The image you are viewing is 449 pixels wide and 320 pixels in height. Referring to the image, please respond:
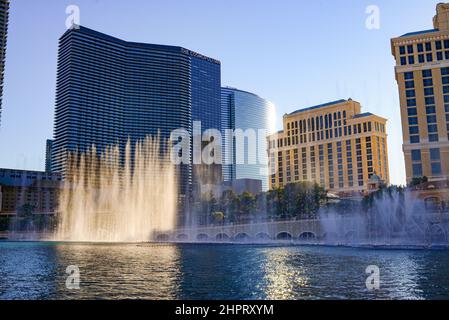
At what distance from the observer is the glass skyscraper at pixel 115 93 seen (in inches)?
5217

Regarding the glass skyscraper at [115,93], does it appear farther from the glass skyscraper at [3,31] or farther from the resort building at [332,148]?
the resort building at [332,148]

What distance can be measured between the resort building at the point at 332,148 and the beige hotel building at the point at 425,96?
2516cm

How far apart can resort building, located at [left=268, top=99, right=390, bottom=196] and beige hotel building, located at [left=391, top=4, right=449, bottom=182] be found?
82.5 ft

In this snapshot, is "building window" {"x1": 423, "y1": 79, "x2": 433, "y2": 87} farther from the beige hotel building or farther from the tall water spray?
the tall water spray

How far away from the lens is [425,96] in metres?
82.8

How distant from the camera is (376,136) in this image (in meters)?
114

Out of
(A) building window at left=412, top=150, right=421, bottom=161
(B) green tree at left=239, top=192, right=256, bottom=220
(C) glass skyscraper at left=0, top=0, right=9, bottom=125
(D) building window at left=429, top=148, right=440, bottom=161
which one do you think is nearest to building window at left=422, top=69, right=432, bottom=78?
(D) building window at left=429, top=148, right=440, bottom=161

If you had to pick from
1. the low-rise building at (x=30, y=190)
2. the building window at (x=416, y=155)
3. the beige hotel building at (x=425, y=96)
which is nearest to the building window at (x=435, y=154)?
the beige hotel building at (x=425, y=96)

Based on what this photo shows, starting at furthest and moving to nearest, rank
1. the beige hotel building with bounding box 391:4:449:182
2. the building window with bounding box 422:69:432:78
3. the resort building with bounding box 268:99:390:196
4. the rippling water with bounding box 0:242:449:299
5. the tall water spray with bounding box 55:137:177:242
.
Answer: the resort building with bounding box 268:99:390:196, the building window with bounding box 422:69:432:78, the beige hotel building with bounding box 391:4:449:182, the tall water spray with bounding box 55:137:177:242, the rippling water with bounding box 0:242:449:299

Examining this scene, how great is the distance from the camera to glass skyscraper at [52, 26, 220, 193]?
13250cm

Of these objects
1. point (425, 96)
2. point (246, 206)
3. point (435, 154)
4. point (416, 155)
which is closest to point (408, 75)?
point (425, 96)

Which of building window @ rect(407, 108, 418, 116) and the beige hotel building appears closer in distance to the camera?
the beige hotel building
